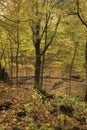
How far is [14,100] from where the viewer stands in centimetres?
1077

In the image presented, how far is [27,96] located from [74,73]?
24.0 metres

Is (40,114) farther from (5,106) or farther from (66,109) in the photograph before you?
(5,106)

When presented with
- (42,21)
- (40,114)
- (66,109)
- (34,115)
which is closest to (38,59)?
(42,21)

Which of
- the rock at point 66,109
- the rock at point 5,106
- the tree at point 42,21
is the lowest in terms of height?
the rock at point 66,109

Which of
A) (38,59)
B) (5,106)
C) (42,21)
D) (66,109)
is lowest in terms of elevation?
(66,109)

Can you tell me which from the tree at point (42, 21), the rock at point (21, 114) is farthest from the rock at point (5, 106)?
the tree at point (42, 21)

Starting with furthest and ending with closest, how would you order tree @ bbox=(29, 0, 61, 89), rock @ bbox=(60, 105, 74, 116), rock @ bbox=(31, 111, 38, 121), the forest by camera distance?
tree @ bbox=(29, 0, 61, 89) → rock @ bbox=(60, 105, 74, 116) → rock @ bbox=(31, 111, 38, 121) → the forest

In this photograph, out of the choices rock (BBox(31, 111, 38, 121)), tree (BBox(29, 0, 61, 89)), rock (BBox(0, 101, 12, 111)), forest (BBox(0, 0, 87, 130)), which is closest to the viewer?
forest (BBox(0, 0, 87, 130))

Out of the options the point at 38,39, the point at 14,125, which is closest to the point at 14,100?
the point at 14,125

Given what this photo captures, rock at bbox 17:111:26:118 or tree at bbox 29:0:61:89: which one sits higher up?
tree at bbox 29:0:61:89

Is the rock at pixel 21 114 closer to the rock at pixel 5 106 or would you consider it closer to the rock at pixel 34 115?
the rock at pixel 34 115

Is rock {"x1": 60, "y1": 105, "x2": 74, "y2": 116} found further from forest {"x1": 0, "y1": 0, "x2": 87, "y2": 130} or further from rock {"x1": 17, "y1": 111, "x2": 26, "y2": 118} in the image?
rock {"x1": 17, "y1": 111, "x2": 26, "y2": 118}

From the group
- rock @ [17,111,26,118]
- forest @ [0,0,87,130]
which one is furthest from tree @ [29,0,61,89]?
rock @ [17,111,26,118]

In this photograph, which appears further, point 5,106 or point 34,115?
point 5,106
